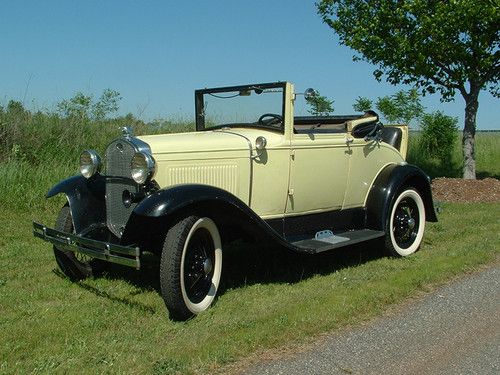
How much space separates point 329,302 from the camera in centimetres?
467

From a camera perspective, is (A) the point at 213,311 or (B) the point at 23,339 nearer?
(B) the point at 23,339

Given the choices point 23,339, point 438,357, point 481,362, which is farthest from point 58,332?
point 481,362

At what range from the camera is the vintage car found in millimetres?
4422

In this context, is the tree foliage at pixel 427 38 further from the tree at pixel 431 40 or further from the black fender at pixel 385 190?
the black fender at pixel 385 190

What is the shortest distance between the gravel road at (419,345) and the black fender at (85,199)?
2285 mm

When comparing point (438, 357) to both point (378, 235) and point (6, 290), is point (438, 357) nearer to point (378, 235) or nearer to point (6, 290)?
point (378, 235)

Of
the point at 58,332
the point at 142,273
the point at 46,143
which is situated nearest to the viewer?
the point at 58,332

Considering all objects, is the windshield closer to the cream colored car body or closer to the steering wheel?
the steering wheel

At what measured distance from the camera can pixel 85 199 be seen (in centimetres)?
518

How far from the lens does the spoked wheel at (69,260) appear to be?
5.25m

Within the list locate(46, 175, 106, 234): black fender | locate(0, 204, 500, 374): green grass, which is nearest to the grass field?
locate(0, 204, 500, 374): green grass

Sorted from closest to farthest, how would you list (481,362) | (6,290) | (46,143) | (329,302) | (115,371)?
(115,371) → (481,362) → (329,302) → (6,290) → (46,143)

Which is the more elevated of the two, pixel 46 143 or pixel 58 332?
pixel 46 143

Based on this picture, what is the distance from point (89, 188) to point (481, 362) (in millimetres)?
3476
